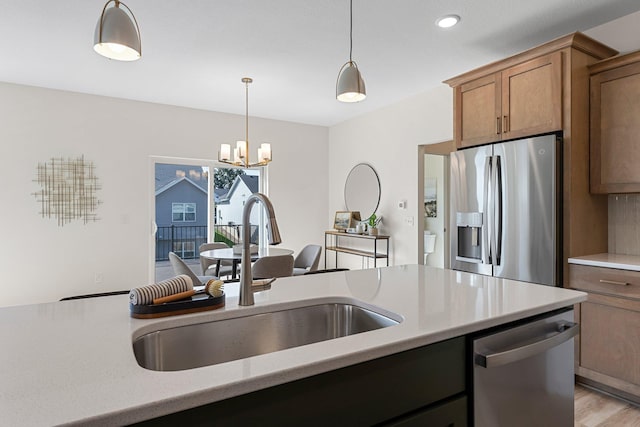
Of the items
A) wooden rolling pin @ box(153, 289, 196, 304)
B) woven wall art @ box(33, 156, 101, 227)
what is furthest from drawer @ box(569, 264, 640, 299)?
woven wall art @ box(33, 156, 101, 227)

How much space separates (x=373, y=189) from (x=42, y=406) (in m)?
4.76

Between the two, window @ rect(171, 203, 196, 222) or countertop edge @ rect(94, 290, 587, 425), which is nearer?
countertop edge @ rect(94, 290, 587, 425)

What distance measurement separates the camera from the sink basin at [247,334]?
3.51ft

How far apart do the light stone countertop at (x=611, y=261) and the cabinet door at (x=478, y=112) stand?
1.06 meters

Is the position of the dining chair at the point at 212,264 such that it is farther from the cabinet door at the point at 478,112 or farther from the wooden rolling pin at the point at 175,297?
the wooden rolling pin at the point at 175,297

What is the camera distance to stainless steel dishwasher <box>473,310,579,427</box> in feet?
3.53

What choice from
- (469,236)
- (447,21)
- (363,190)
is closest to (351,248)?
(363,190)

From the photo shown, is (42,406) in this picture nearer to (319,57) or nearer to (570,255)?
(570,255)

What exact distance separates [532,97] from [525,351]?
2181 mm

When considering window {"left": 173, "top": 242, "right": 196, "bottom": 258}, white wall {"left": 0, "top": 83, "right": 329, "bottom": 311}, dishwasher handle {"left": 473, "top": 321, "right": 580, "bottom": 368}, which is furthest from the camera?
window {"left": 173, "top": 242, "right": 196, "bottom": 258}

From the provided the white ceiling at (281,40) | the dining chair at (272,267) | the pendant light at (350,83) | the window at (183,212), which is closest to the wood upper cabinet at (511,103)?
the white ceiling at (281,40)

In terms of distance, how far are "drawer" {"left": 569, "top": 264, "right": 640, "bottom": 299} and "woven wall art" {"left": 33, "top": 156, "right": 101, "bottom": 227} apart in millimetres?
4966

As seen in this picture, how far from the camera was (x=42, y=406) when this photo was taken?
0.62 metres

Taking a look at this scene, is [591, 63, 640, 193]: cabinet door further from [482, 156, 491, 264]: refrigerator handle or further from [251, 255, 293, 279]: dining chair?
[251, 255, 293, 279]: dining chair
